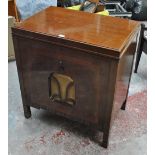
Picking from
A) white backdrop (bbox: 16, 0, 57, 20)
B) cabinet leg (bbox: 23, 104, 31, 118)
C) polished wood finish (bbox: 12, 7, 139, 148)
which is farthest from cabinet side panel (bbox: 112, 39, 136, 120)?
white backdrop (bbox: 16, 0, 57, 20)

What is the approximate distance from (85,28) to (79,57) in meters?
0.20

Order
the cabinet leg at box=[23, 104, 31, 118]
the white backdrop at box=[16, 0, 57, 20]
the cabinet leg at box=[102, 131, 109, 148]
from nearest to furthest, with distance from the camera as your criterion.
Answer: the cabinet leg at box=[102, 131, 109, 148]
the cabinet leg at box=[23, 104, 31, 118]
the white backdrop at box=[16, 0, 57, 20]

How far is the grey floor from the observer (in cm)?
141

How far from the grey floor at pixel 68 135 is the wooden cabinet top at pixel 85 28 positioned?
65 cm

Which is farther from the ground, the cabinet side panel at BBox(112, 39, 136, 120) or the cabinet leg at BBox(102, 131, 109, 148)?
the cabinet side panel at BBox(112, 39, 136, 120)

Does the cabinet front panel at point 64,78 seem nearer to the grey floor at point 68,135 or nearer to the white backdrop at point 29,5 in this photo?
the grey floor at point 68,135

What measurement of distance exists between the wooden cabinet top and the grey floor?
2.14 feet

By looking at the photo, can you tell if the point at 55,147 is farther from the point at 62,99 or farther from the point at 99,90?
the point at 99,90

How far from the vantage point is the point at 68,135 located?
150 centimetres

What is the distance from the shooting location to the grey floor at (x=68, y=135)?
1405 mm

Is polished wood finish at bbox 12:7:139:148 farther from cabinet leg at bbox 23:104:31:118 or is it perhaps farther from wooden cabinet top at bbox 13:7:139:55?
cabinet leg at bbox 23:104:31:118

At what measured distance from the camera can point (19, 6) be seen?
2377 mm

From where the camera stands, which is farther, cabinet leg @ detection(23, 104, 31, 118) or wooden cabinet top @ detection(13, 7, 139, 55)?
cabinet leg @ detection(23, 104, 31, 118)
